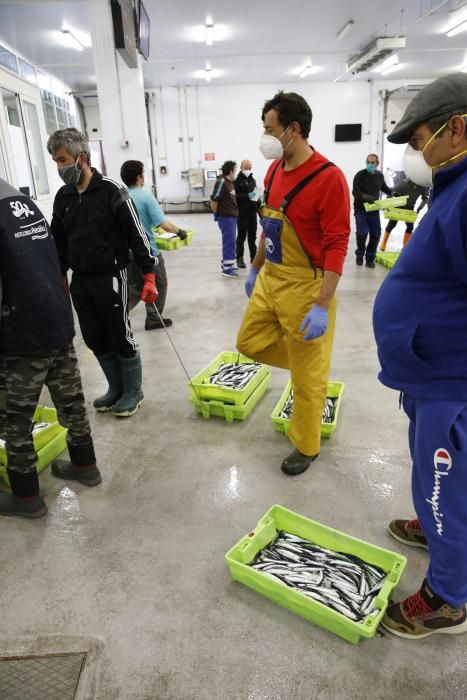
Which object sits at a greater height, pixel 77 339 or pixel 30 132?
pixel 30 132

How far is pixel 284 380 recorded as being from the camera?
381 cm

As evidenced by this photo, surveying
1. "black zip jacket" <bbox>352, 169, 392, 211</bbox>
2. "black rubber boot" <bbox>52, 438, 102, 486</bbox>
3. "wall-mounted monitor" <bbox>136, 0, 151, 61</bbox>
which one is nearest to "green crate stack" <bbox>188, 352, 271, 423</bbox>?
"black rubber boot" <bbox>52, 438, 102, 486</bbox>

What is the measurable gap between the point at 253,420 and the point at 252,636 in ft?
5.28

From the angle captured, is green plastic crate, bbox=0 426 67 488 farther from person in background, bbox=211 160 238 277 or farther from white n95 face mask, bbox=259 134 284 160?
person in background, bbox=211 160 238 277

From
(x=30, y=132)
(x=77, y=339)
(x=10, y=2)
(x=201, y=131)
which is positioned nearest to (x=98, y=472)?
(x=77, y=339)

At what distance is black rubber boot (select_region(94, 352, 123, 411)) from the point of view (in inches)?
130

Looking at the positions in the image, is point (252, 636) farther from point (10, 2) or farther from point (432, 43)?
point (432, 43)

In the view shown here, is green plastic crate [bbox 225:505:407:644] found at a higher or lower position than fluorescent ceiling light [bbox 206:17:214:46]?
lower

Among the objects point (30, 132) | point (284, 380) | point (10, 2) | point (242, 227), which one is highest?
point (10, 2)

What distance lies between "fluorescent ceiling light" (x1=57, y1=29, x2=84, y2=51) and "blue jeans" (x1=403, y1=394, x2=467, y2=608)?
11166 mm

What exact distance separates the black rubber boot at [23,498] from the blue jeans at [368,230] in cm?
630

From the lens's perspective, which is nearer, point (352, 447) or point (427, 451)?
point (427, 451)

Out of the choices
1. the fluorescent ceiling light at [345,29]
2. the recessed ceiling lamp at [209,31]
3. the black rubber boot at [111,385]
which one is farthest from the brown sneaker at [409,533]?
the fluorescent ceiling light at [345,29]

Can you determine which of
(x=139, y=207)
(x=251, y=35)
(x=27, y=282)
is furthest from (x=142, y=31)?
(x=27, y=282)
